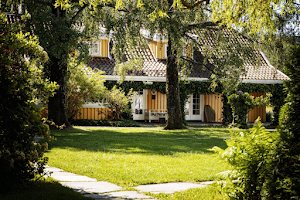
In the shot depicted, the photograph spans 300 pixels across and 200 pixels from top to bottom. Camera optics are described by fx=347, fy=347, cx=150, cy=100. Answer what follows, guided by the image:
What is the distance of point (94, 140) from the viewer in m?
12.6

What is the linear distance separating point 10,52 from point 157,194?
10.3 ft

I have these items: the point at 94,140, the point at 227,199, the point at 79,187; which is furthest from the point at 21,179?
the point at 94,140

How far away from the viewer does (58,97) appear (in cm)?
1647

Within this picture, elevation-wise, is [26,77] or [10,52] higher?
[10,52]

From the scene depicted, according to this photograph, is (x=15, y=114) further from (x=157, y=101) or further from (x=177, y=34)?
(x=157, y=101)

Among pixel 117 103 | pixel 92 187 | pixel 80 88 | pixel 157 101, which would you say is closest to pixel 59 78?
pixel 80 88

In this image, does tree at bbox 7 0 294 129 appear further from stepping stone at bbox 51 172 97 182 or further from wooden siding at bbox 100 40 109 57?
stepping stone at bbox 51 172 97 182

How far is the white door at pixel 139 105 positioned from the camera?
2436cm

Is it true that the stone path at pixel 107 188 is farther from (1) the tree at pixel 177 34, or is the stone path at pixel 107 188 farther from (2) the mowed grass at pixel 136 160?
(1) the tree at pixel 177 34

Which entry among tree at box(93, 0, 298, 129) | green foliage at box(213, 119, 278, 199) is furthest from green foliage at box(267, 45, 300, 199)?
tree at box(93, 0, 298, 129)

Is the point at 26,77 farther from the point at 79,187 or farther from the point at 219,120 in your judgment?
the point at 219,120

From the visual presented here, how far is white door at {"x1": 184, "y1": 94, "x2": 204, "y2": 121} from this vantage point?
2603 cm

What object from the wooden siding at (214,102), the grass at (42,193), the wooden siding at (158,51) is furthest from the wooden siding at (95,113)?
the grass at (42,193)

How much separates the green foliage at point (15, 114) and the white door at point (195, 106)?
20.9m
